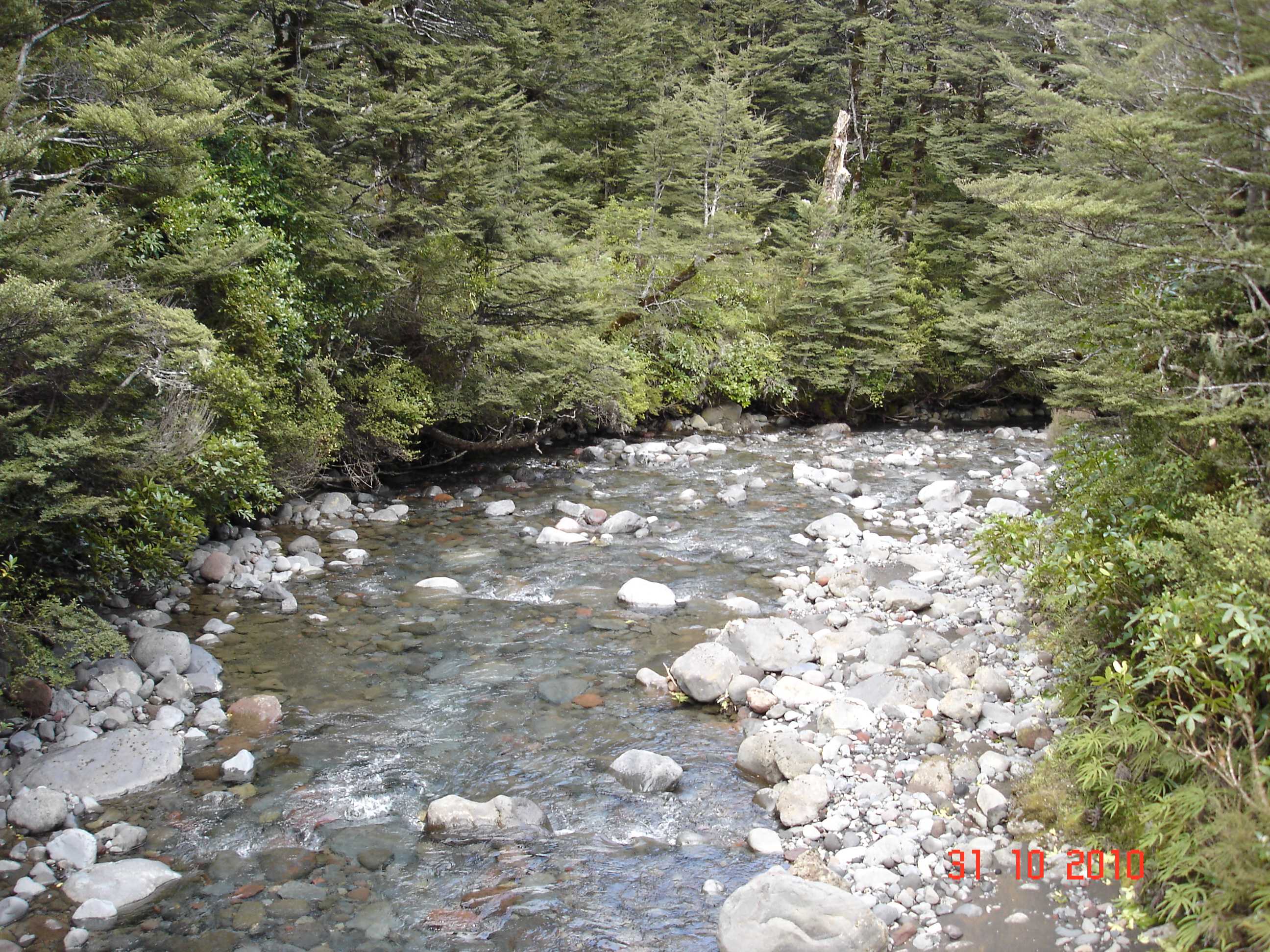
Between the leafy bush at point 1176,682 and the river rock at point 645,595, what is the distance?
4.77 metres

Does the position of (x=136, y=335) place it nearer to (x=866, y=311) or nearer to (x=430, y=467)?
(x=430, y=467)

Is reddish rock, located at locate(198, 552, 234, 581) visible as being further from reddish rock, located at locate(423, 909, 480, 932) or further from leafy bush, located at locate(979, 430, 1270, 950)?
leafy bush, located at locate(979, 430, 1270, 950)

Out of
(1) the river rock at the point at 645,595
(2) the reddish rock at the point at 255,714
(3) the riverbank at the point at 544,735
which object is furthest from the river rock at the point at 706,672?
(2) the reddish rock at the point at 255,714

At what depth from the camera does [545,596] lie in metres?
9.93

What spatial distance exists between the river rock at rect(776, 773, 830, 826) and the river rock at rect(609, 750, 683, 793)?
0.84 m

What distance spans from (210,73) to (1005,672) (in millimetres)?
11393

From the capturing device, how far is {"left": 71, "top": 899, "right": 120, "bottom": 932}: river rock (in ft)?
15.1

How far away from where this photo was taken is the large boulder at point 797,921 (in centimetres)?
422

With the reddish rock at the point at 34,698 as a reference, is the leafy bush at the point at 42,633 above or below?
above

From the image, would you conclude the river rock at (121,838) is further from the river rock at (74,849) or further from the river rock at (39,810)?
the river rock at (39,810)

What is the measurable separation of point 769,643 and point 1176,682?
411cm

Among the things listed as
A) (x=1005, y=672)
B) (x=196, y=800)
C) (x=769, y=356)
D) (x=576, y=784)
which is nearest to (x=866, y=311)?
(x=769, y=356)

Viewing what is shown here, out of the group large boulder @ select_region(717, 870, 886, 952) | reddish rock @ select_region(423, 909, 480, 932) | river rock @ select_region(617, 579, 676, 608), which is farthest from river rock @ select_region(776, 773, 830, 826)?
river rock @ select_region(617, 579, 676, 608)

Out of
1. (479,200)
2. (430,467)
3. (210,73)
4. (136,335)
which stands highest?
(210,73)
